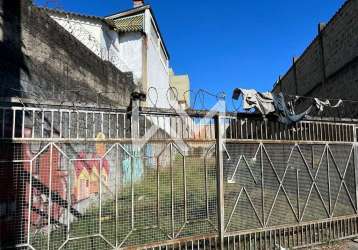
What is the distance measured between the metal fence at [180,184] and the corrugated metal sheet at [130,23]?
12.6 metres

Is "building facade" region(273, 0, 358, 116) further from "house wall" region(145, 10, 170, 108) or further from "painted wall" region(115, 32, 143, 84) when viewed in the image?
"painted wall" region(115, 32, 143, 84)

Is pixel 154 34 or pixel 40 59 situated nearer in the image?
pixel 40 59

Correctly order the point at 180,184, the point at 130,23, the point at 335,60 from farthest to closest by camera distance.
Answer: the point at 130,23 → the point at 335,60 → the point at 180,184

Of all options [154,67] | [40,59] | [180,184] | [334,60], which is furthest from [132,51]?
[180,184]

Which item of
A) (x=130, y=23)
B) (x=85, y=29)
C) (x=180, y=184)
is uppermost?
(x=130, y=23)

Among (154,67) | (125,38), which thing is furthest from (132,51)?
(154,67)

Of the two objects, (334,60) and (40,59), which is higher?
(334,60)

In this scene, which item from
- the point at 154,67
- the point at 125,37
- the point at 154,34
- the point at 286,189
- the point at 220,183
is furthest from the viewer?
the point at 154,34

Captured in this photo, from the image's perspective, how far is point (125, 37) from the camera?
18.4 m

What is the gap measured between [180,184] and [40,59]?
13.3 feet

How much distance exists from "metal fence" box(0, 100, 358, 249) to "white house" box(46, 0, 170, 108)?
1008cm

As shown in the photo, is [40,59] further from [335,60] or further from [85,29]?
[85,29]

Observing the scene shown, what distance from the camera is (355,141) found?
7.22m

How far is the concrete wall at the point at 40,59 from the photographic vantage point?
18.7ft
